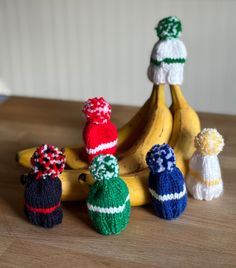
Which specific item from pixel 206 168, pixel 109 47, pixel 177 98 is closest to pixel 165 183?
pixel 206 168

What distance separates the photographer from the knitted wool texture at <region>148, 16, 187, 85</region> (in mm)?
836

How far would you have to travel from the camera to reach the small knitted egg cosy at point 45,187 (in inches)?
27.5

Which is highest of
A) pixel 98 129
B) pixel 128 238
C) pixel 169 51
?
pixel 169 51

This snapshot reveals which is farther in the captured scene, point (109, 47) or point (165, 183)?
point (109, 47)

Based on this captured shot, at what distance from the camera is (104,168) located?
0.68 metres

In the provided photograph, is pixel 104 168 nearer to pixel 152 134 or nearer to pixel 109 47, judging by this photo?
pixel 152 134

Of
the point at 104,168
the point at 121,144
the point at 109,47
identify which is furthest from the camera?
the point at 109,47

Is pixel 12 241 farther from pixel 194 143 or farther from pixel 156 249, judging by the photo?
pixel 194 143

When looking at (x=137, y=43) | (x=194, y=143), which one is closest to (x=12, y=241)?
(x=194, y=143)

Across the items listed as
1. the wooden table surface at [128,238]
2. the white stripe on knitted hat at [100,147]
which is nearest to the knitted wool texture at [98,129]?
the white stripe on knitted hat at [100,147]

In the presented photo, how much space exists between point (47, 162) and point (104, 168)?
0.09 m

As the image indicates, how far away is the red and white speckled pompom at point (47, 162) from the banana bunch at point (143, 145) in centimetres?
7

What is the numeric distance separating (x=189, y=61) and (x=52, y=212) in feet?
3.07

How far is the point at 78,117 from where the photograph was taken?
1202 millimetres
